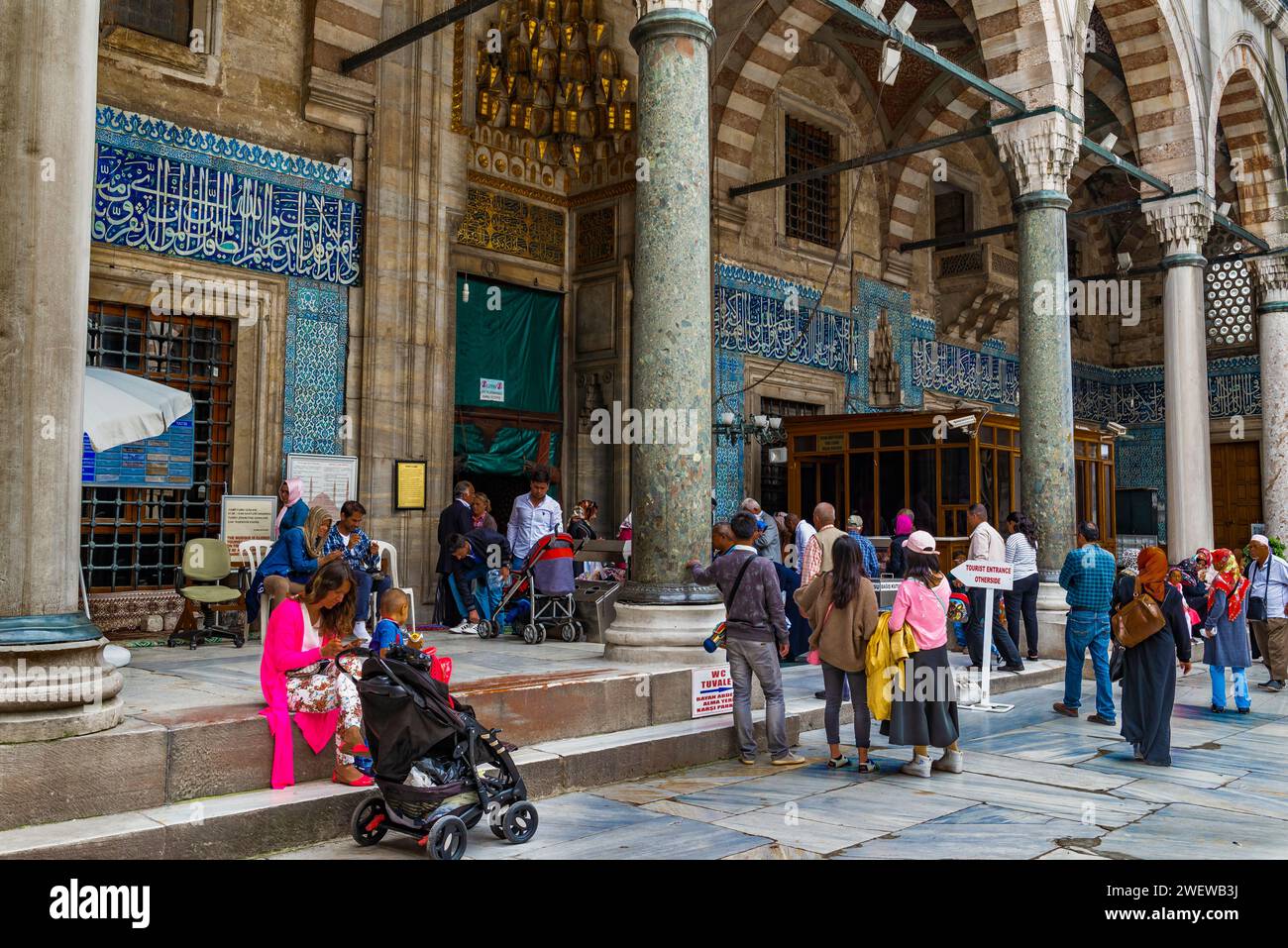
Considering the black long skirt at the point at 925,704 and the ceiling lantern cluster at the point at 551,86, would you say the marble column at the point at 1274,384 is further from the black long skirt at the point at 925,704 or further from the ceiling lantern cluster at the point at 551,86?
the black long skirt at the point at 925,704

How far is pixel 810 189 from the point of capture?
1477 centimetres

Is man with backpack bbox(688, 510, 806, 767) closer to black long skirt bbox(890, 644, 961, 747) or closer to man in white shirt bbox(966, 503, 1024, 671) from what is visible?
black long skirt bbox(890, 644, 961, 747)

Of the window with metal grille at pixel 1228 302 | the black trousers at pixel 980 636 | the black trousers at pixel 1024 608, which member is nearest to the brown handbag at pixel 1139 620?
the black trousers at pixel 980 636

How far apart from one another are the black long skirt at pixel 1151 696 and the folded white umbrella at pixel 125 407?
6329 millimetres

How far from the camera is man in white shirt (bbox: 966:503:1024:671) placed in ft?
28.0

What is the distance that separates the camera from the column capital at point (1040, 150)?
993cm

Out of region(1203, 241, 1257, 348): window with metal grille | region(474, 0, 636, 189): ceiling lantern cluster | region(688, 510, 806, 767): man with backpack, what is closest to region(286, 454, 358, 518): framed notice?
region(474, 0, 636, 189): ceiling lantern cluster

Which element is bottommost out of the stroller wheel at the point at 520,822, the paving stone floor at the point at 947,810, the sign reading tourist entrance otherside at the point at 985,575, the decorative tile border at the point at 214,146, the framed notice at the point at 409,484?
the paving stone floor at the point at 947,810

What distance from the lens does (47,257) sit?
3910mm

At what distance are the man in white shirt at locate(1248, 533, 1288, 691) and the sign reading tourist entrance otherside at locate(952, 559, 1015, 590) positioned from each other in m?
3.23

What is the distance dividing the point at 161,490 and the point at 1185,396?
11.5 m

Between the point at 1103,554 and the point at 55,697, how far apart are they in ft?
20.9
